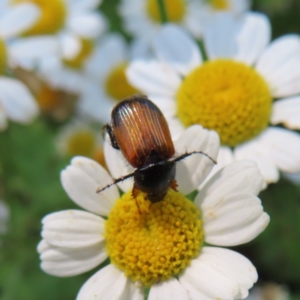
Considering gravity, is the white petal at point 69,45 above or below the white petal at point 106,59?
above

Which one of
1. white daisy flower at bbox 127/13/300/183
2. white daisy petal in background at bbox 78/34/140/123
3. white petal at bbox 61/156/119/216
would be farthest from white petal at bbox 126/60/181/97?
white daisy petal in background at bbox 78/34/140/123

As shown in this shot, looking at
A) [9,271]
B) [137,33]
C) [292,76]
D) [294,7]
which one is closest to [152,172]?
[292,76]

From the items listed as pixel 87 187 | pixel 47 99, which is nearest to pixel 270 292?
pixel 87 187

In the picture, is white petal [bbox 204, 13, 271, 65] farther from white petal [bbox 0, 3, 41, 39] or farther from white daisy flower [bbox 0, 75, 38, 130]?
white petal [bbox 0, 3, 41, 39]

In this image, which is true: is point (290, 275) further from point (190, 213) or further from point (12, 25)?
point (12, 25)

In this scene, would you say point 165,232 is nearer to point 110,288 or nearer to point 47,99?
point 110,288

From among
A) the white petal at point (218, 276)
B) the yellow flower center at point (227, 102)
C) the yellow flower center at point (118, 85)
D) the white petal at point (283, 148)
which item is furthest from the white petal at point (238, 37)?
the yellow flower center at point (118, 85)

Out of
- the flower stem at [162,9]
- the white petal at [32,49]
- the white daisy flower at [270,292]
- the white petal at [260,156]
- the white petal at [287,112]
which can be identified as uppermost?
the flower stem at [162,9]

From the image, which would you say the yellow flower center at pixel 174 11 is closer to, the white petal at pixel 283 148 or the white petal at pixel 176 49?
the white petal at pixel 176 49
